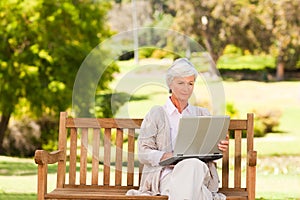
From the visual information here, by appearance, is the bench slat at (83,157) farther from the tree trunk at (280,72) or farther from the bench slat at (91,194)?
the tree trunk at (280,72)

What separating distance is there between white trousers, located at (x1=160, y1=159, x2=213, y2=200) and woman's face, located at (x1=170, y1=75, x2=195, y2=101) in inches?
16.1

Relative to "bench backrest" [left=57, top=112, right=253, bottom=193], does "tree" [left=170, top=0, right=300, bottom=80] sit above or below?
above

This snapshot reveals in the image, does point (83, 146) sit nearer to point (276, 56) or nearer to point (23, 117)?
point (23, 117)

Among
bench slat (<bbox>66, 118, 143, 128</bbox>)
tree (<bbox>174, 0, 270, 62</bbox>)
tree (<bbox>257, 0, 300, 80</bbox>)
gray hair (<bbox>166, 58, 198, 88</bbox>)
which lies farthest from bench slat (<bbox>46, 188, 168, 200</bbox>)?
tree (<bbox>174, 0, 270, 62</bbox>)

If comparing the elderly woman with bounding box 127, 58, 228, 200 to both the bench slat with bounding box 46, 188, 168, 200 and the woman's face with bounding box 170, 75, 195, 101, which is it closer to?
the woman's face with bounding box 170, 75, 195, 101

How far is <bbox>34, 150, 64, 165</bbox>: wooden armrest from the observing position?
4.18 m

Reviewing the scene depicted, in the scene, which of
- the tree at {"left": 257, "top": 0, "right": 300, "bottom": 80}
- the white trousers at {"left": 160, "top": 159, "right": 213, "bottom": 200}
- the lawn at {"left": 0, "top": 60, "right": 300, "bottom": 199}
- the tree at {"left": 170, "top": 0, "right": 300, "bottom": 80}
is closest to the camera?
the white trousers at {"left": 160, "top": 159, "right": 213, "bottom": 200}

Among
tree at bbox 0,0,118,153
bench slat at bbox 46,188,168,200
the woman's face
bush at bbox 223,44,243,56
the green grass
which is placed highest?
bush at bbox 223,44,243,56

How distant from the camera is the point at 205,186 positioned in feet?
13.5

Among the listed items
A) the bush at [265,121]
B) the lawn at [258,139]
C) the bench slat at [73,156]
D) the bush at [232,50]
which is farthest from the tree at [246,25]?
the bench slat at [73,156]

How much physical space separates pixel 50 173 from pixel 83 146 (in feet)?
18.8

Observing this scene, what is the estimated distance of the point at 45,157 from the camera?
425cm

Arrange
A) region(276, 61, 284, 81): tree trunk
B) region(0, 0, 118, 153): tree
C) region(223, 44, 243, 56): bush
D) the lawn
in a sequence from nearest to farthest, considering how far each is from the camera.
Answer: the lawn, region(0, 0, 118, 153): tree, region(276, 61, 284, 81): tree trunk, region(223, 44, 243, 56): bush

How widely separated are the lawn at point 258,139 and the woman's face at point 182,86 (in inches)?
10.6
